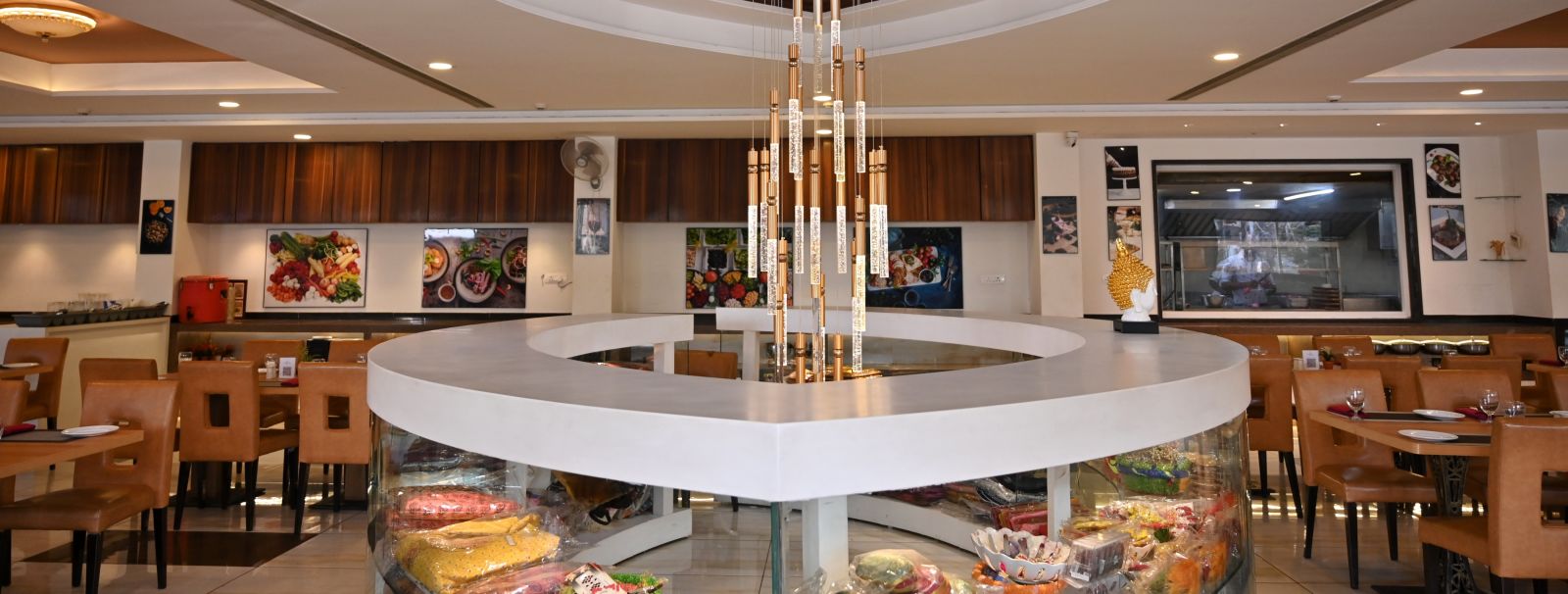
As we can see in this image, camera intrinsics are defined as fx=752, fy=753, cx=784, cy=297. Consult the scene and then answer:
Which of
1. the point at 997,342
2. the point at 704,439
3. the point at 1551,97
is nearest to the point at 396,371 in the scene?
the point at 704,439

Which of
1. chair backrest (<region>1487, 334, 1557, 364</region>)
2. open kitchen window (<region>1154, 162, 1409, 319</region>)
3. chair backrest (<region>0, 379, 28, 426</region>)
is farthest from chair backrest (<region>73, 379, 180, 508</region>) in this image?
chair backrest (<region>1487, 334, 1557, 364</region>)

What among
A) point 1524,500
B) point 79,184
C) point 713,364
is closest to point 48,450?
point 713,364

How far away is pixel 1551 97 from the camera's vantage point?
5871mm

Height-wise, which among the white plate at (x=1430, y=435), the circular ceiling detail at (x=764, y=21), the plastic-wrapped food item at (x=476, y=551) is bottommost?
the plastic-wrapped food item at (x=476, y=551)

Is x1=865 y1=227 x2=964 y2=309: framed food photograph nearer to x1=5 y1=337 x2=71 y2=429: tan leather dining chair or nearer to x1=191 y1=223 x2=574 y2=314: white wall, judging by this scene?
x1=191 y1=223 x2=574 y2=314: white wall

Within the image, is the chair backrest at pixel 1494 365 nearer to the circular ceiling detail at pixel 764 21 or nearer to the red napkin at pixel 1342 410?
the red napkin at pixel 1342 410

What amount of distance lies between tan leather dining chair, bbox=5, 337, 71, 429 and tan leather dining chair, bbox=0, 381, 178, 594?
2754 millimetres

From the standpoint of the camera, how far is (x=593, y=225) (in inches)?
276

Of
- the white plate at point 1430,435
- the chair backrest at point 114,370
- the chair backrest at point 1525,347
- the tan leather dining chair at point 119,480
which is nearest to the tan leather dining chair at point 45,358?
the chair backrest at point 114,370

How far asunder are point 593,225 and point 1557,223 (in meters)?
8.47

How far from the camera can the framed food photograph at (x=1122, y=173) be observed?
23.1ft

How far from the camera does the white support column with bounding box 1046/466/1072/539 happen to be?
1.36m

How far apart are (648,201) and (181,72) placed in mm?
3752

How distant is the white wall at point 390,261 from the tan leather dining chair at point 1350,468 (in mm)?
6164
